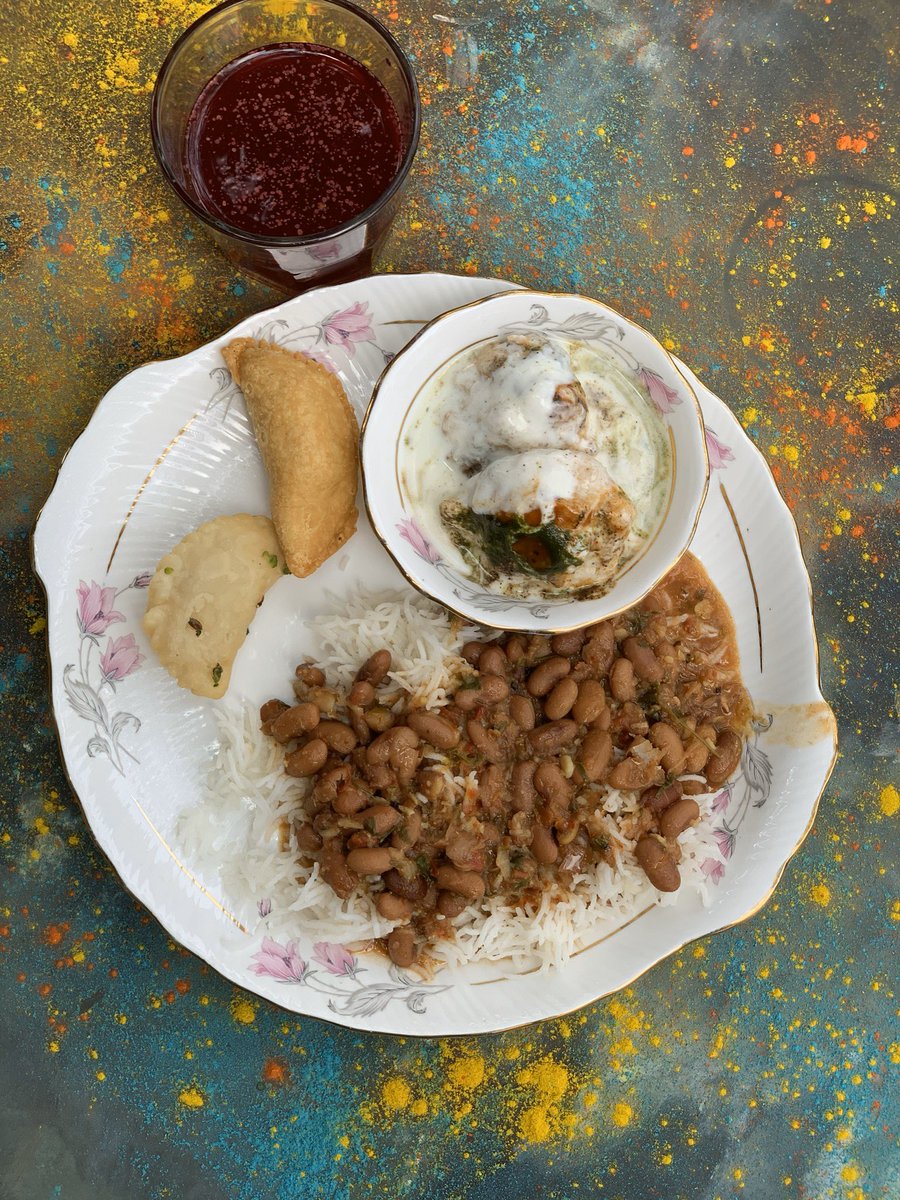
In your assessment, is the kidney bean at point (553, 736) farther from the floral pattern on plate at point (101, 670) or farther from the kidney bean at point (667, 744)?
the floral pattern on plate at point (101, 670)

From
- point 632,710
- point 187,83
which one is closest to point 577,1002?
point 632,710

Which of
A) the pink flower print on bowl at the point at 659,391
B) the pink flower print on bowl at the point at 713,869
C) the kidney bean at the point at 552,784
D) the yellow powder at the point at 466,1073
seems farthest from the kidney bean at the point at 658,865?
the pink flower print on bowl at the point at 659,391

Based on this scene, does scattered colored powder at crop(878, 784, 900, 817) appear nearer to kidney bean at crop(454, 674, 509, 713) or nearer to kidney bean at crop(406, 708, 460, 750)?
kidney bean at crop(454, 674, 509, 713)

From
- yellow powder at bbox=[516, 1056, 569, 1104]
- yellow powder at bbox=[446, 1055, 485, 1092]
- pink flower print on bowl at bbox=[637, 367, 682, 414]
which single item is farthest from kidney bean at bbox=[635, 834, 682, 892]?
pink flower print on bowl at bbox=[637, 367, 682, 414]

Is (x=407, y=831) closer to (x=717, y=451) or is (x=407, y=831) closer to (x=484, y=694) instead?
(x=484, y=694)

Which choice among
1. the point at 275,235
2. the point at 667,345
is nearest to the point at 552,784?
the point at 667,345

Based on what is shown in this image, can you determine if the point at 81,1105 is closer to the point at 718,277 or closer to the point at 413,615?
the point at 413,615
